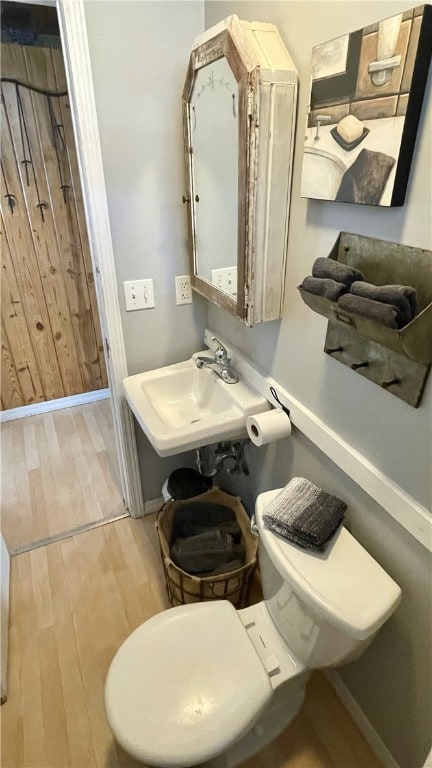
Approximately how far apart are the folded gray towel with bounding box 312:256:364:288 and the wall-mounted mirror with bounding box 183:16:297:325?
10.9 inches

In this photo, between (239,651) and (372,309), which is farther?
(239,651)

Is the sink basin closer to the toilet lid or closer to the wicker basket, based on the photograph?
the wicker basket

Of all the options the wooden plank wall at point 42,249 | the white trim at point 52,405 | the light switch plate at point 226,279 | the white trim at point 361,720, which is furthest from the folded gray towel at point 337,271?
the white trim at point 52,405

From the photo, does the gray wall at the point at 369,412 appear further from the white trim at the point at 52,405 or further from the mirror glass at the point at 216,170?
the white trim at the point at 52,405

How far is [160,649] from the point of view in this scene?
1.14 m

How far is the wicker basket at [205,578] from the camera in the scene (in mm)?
1433

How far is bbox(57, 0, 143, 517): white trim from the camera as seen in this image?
122cm

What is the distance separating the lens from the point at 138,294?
5.26ft

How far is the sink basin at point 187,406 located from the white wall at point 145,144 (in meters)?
0.13

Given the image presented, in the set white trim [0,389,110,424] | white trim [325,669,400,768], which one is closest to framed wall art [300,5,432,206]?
white trim [325,669,400,768]

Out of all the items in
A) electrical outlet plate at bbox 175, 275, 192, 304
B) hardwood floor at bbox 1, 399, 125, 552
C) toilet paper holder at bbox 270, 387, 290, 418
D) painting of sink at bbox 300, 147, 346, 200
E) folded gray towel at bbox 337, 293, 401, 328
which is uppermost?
painting of sink at bbox 300, 147, 346, 200

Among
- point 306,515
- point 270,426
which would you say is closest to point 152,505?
point 270,426

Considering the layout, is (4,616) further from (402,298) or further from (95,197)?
(402,298)

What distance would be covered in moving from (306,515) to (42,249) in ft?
7.25
